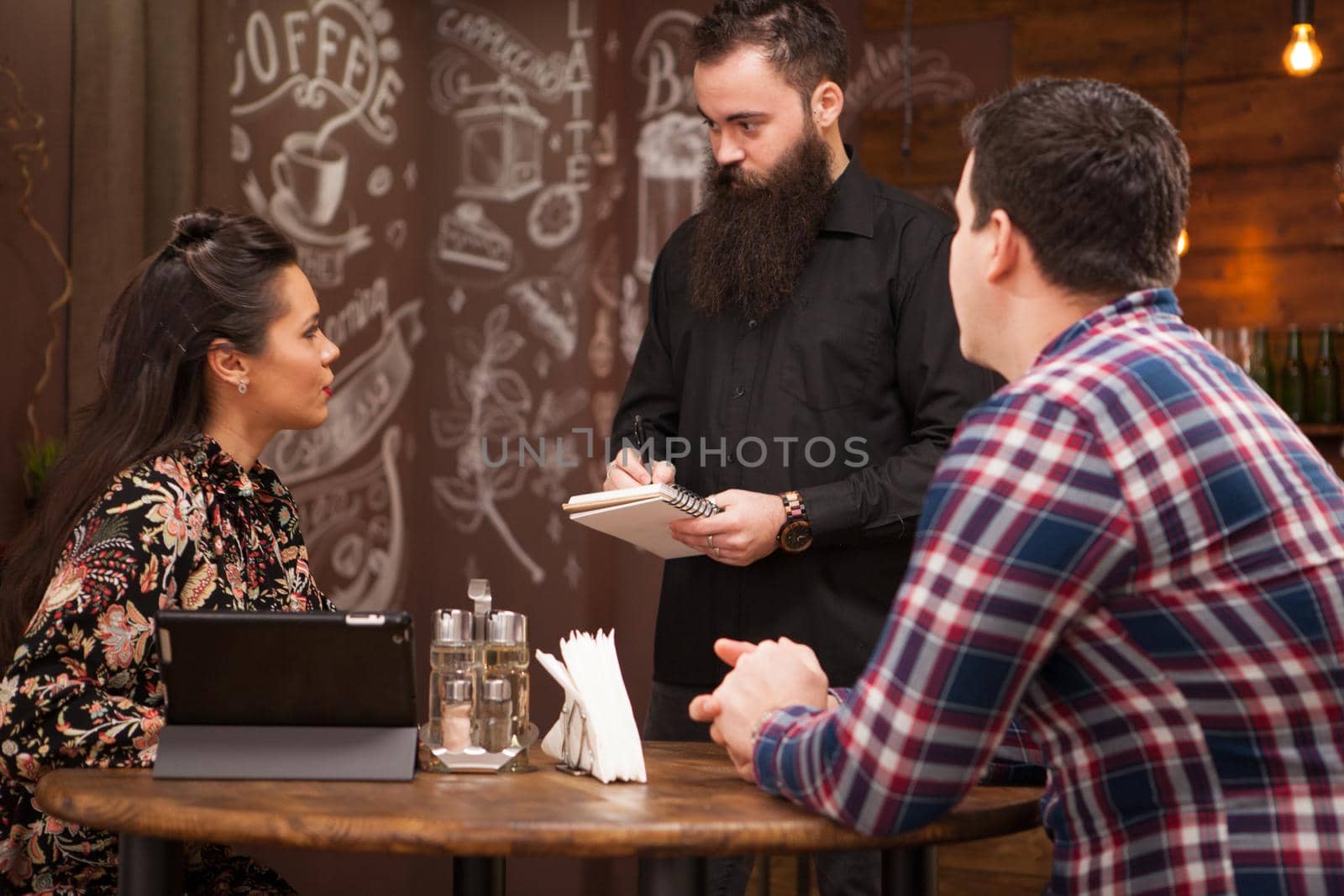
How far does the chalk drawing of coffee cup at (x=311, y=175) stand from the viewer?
428cm

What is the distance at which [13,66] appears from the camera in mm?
3428

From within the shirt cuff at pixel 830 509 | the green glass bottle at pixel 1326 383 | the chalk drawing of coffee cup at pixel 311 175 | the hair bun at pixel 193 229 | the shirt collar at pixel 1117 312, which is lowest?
the shirt cuff at pixel 830 509

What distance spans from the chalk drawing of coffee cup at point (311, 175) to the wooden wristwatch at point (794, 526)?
8.14 feet

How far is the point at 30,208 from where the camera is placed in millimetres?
3461

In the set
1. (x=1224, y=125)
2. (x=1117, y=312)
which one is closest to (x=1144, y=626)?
(x=1117, y=312)

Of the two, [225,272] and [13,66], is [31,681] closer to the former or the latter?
[225,272]

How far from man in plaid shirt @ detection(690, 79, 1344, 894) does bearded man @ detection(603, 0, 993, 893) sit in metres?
0.98

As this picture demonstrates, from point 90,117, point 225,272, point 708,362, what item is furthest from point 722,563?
point 90,117

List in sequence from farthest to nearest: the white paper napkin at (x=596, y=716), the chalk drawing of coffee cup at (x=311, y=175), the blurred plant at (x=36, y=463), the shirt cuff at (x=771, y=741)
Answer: the chalk drawing of coffee cup at (x=311, y=175) < the blurred plant at (x=36, y=463) < the white paper napkin at (x=596, y=716) < the shirt cuff at (x=771, y=741)

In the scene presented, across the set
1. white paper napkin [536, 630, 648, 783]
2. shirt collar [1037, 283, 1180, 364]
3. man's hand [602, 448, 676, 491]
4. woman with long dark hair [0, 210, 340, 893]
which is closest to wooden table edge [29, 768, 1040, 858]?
white paper napkin [536, 630, 648, 783]

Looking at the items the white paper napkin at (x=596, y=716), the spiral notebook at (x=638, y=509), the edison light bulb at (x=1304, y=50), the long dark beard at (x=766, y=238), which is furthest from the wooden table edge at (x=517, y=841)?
the edison light bulb at (x=1304, y=50)

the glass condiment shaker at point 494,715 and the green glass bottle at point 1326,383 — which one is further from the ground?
the green glass bottle at point 1326,383

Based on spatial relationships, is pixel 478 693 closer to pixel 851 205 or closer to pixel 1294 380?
pixel 851 205

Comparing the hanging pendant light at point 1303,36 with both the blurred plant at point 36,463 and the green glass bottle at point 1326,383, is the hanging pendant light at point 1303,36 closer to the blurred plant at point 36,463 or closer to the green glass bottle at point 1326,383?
the green glass bottle at point 1326,383
